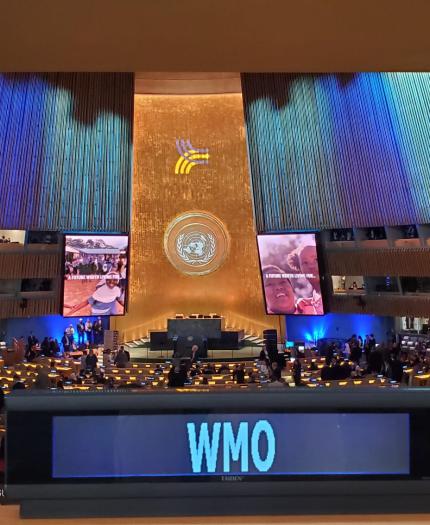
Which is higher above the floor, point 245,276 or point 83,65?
point 245,276

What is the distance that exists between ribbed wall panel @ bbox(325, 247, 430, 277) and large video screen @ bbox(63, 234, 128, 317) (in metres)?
7.38

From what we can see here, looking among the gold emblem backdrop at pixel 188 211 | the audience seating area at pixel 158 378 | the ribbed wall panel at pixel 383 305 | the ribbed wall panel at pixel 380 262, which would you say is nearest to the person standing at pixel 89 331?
the gold emblem backdrop at pixel 188 211

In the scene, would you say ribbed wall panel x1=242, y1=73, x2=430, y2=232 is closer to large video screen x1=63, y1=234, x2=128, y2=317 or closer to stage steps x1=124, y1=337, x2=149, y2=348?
large video screen x1=63, y1=234, x2=128, y2=317

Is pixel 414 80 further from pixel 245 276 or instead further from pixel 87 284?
pixel 87 284

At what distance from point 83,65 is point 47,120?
18.9 metres

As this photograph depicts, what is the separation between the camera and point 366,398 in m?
2.44

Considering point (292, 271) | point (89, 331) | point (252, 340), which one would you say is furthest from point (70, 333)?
point (292, 271)

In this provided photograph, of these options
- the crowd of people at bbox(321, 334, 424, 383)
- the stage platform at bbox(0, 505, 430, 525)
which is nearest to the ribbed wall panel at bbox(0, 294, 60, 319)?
the crowd of people at bbox(321, 334, 424, 383)

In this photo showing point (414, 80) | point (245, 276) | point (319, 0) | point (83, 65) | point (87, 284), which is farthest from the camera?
point (245, 276)

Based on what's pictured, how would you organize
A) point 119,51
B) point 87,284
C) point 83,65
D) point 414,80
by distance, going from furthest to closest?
point 87,284
point 414,80
point 83,65
point 119,51

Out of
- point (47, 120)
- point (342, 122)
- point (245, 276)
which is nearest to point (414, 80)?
point (342, 122)

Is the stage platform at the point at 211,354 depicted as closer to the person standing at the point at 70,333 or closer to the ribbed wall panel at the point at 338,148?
the person standing at the point at 70,333

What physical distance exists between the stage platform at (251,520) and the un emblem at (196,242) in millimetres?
21066

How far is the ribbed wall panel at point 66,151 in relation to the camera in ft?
64.5
